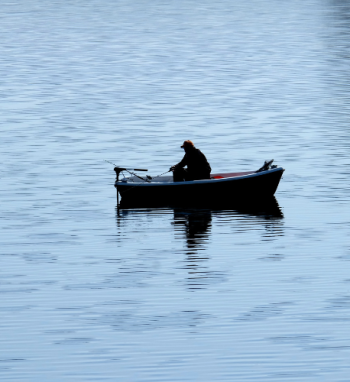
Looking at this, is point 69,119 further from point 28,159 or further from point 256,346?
point 256,346

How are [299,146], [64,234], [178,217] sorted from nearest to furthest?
[64,234] → [178,217] → [299,146]

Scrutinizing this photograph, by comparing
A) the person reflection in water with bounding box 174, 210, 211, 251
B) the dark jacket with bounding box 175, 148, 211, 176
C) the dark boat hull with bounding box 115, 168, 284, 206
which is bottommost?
the person reflection in water with bounding box 174, 210, 211, 251

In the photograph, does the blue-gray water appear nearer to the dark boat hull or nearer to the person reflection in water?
the person reflection in water

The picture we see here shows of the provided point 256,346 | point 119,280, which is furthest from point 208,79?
point 256,346

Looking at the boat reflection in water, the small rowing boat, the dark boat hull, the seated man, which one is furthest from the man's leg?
the boat reflection in water

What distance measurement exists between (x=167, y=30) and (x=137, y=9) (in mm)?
37327

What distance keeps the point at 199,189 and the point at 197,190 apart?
0.07 meters

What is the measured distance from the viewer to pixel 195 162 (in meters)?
27.8

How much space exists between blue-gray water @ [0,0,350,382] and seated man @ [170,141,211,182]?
126cm

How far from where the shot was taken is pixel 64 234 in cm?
2438

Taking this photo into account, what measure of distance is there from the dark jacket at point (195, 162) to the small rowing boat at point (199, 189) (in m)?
0.47

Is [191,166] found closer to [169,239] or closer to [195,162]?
[195,162]

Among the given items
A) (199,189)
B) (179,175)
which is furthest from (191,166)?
(199,189)

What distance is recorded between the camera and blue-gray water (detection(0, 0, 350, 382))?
15.6 m
